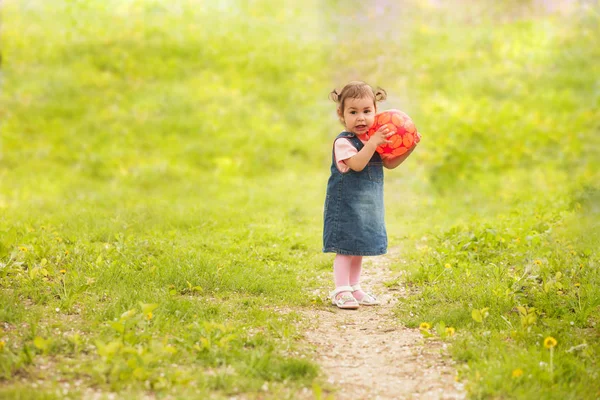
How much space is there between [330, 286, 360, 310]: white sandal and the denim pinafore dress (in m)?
0.28

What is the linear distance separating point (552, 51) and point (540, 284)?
10.0 metres

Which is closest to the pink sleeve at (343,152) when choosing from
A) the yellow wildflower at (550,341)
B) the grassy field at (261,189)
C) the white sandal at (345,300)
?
the white sandal at (345,300)

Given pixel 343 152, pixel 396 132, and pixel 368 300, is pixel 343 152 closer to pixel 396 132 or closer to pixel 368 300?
pixel 396 132

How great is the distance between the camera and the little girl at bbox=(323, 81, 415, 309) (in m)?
4.97

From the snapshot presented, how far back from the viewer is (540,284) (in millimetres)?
4875

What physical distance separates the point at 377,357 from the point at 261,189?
612cm

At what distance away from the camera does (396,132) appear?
4.87 metres

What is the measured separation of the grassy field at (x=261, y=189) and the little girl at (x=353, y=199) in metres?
0.35

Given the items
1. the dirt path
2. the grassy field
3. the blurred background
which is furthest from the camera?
the blurred background

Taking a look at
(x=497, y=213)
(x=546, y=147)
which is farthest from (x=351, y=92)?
(x=546, y=147)

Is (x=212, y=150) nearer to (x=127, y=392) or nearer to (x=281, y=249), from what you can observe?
(x=281, y=249)

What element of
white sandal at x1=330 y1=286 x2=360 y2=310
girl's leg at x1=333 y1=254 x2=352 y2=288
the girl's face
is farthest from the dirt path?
the girl's face

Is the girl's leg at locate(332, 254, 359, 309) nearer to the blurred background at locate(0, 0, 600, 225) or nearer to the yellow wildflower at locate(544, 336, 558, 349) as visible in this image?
the yellow wildflower at locate(544, 336, 558, 349)

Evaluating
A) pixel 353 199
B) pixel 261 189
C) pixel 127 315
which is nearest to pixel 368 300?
pixel 353 199
